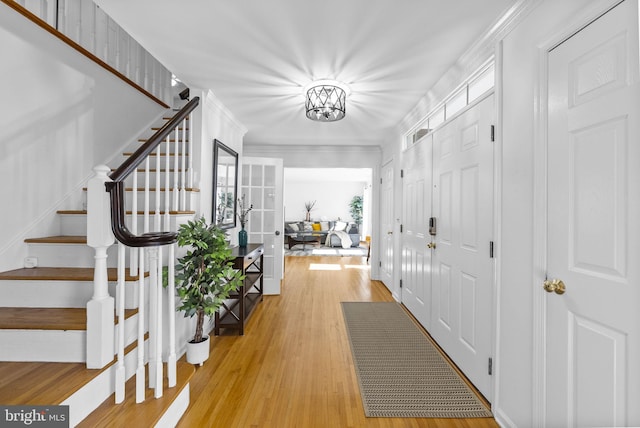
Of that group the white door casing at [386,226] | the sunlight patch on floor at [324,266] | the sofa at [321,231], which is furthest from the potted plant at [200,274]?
the sofa at [321,231]

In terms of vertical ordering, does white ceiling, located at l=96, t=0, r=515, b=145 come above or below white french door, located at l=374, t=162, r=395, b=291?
above

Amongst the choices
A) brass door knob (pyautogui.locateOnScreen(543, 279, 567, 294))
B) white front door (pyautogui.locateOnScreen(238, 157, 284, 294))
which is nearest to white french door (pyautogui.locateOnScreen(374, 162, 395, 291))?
white front door (pyautogui.locateOnScreen(238, 157, 284, 294))

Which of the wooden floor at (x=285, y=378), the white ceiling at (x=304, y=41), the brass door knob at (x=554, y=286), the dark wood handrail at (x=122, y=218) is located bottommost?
the wooden floor at (x=285, y=378)

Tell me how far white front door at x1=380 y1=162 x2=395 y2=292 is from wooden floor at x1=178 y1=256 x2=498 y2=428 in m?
1.20

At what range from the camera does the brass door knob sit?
1310 mm

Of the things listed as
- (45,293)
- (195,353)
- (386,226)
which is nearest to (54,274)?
(45,293)

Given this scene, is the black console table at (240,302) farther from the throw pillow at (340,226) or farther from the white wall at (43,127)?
the throw pillow at (340,226)

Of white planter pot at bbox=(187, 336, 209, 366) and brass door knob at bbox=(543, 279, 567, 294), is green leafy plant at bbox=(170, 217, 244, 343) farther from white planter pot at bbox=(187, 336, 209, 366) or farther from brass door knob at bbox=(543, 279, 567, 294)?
brass door knob at bbox=(543, 279, 567, 294)

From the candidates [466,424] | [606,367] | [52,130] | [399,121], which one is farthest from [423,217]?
[52,130]

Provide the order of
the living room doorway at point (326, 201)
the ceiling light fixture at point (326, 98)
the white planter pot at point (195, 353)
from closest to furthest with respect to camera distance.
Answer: the white planter pot at point (195, 353)
the ceiling light fixture at point (326, 98)
the living room doorway at point (326, 201)

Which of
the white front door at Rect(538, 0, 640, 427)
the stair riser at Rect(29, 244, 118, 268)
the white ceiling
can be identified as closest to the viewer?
the white front door at Rect(538, 0, 640, 427)

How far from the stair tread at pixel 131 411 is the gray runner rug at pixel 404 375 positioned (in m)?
1.11

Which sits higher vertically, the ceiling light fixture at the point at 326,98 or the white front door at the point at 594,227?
the ceiling light fixture at the point at 326,98

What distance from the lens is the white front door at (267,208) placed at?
4308mm
